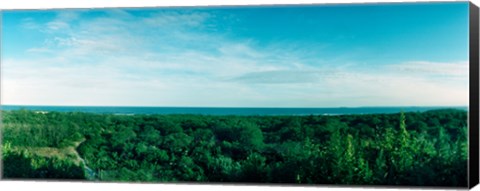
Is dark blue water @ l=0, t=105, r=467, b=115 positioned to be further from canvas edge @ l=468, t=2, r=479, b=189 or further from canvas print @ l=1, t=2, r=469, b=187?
canvas edge @ l=468, t=2, r=479, b=189

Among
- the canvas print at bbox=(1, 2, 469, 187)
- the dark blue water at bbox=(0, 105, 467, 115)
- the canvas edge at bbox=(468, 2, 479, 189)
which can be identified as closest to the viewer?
the canvas edge at bbox=(468, 2, 479, 189)

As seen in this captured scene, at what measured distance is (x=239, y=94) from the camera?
1109 cm

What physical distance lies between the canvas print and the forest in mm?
14

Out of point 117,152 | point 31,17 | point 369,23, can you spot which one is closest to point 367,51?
point 369,23

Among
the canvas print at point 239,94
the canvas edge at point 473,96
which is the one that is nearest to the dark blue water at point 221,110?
the canvas print at point 239,94

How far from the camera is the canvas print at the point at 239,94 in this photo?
1066cm

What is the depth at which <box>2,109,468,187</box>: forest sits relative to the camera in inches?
422

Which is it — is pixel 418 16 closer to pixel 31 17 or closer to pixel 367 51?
pixel 367 51

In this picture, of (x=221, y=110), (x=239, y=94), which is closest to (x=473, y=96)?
(x=239, y=94)

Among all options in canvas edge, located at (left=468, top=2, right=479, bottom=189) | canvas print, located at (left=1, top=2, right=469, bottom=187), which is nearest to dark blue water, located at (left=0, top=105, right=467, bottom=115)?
canvas print, located at (left=1, top=2, right=469, bottom=187)

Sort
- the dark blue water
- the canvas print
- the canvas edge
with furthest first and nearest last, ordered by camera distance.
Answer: the dark blue water → the canvas print → the canvas edge

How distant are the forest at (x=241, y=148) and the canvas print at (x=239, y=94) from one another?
1 cm

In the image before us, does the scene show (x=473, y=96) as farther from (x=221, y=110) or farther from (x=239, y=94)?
(x=221, y=110)

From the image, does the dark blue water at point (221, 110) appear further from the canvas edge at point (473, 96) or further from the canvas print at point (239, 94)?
the canvas edge at point (473, 96)
